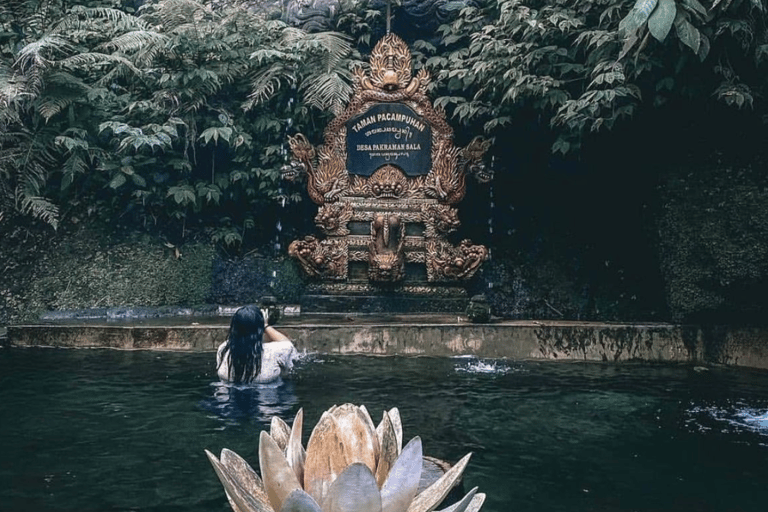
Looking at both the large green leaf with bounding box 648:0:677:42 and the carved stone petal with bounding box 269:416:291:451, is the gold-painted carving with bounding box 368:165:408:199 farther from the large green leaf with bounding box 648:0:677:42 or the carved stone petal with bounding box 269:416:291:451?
the carved stone petal with bounding box 269:416:291:451

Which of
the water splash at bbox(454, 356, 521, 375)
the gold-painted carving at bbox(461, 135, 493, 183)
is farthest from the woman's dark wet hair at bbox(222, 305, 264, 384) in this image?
the gold-painted carving at bbox(461, 135, 493, 183)

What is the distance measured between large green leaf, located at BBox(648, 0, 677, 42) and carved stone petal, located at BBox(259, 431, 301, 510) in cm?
732

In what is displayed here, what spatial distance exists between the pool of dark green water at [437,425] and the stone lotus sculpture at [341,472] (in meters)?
2.22

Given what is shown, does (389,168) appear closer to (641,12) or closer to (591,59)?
(591,59)

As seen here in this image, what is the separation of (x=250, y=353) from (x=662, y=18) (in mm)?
5476

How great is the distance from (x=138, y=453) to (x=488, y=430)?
2418 millimetres

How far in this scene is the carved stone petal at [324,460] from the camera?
173 centimetres

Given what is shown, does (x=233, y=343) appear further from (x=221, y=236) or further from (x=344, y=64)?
(x=344, y=64)

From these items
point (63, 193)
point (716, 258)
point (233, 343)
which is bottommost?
point (233, 343)

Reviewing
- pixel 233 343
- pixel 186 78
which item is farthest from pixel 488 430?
pixel 186 78

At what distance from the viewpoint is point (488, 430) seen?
5402 mm

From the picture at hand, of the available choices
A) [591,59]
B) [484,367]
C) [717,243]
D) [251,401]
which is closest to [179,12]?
[591,59]

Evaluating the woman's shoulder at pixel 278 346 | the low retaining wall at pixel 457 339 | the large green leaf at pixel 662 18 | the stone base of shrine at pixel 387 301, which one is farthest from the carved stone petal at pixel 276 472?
the stone base of shrine at pixel 387 301

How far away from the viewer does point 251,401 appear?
617 centimetres
